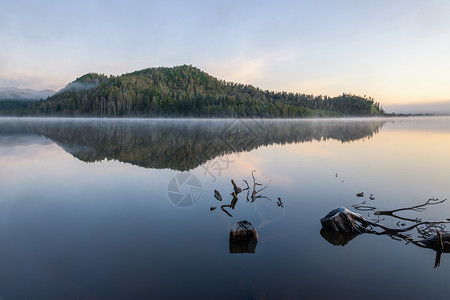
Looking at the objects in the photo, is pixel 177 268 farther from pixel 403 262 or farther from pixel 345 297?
pixel 403 262

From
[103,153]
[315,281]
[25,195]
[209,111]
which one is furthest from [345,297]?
[209,111]

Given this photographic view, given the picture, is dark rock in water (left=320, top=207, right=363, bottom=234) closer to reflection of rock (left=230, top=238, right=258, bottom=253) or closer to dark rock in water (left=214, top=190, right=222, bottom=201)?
reflection of rock (left=230, top=238, right=258, bottom=253)

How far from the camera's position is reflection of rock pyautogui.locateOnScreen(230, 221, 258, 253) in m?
7.43

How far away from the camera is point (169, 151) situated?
86.2 feet

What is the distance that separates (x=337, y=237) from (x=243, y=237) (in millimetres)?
3025

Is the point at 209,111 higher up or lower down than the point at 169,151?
higher up

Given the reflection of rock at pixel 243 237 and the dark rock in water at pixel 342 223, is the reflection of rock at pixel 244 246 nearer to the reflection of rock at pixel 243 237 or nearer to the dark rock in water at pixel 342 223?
the reflection of rock at pixel 243 237

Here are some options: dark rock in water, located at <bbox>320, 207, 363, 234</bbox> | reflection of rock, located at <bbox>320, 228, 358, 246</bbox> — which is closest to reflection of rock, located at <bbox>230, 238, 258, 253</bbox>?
reflection of rock, located at <bbox>320, 228, 358, 246</bbox>

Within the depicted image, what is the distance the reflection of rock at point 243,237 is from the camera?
7434 mm

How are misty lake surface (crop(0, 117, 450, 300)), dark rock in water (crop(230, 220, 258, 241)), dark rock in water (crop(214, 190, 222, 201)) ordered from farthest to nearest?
dark rock in water (crop(214, 190, 222, 201))
dark rock in water (crop(230, 220, 258, 241))
misty lake surface (crop(0, 117, 450, 300))

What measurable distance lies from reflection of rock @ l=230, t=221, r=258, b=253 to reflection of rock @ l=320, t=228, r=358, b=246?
2284mm

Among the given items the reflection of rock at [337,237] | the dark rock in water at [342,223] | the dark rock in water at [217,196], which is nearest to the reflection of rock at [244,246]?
the reflection of rock at [337,237]

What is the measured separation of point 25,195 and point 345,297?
1367 centimetres

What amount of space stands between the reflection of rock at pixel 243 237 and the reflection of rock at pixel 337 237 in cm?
228
